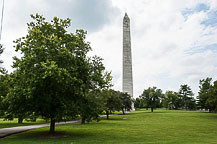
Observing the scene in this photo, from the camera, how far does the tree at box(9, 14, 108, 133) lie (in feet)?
50.8

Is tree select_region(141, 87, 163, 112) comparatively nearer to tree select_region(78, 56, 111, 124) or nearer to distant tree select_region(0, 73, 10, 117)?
tree select_region(78, 56, 111, 124)

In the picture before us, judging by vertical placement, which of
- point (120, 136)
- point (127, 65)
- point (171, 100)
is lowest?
point (120, 136)

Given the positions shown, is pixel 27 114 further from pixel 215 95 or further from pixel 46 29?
pixel 215 95

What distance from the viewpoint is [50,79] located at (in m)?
15.8

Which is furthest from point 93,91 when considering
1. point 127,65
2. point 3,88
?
point 127,65

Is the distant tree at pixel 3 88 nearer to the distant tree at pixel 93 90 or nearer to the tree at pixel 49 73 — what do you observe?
the tree at pixel 49 73

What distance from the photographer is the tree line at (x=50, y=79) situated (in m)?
15.6

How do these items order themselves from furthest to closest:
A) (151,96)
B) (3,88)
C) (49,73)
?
(151,96), (3,88), (49,73)

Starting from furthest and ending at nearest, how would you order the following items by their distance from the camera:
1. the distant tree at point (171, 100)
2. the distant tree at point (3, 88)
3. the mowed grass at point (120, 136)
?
the distant tree at point (171, 100) → the distant tree at point (3, 88) → the mowed grass at point (120, 136)

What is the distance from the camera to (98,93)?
21078 mm

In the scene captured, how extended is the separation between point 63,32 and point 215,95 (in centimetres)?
3682

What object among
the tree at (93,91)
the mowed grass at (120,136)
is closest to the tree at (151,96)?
the mowed grass at (120,136)

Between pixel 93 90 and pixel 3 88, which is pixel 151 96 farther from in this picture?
pixel 3 88

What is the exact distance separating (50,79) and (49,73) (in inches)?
54.2
